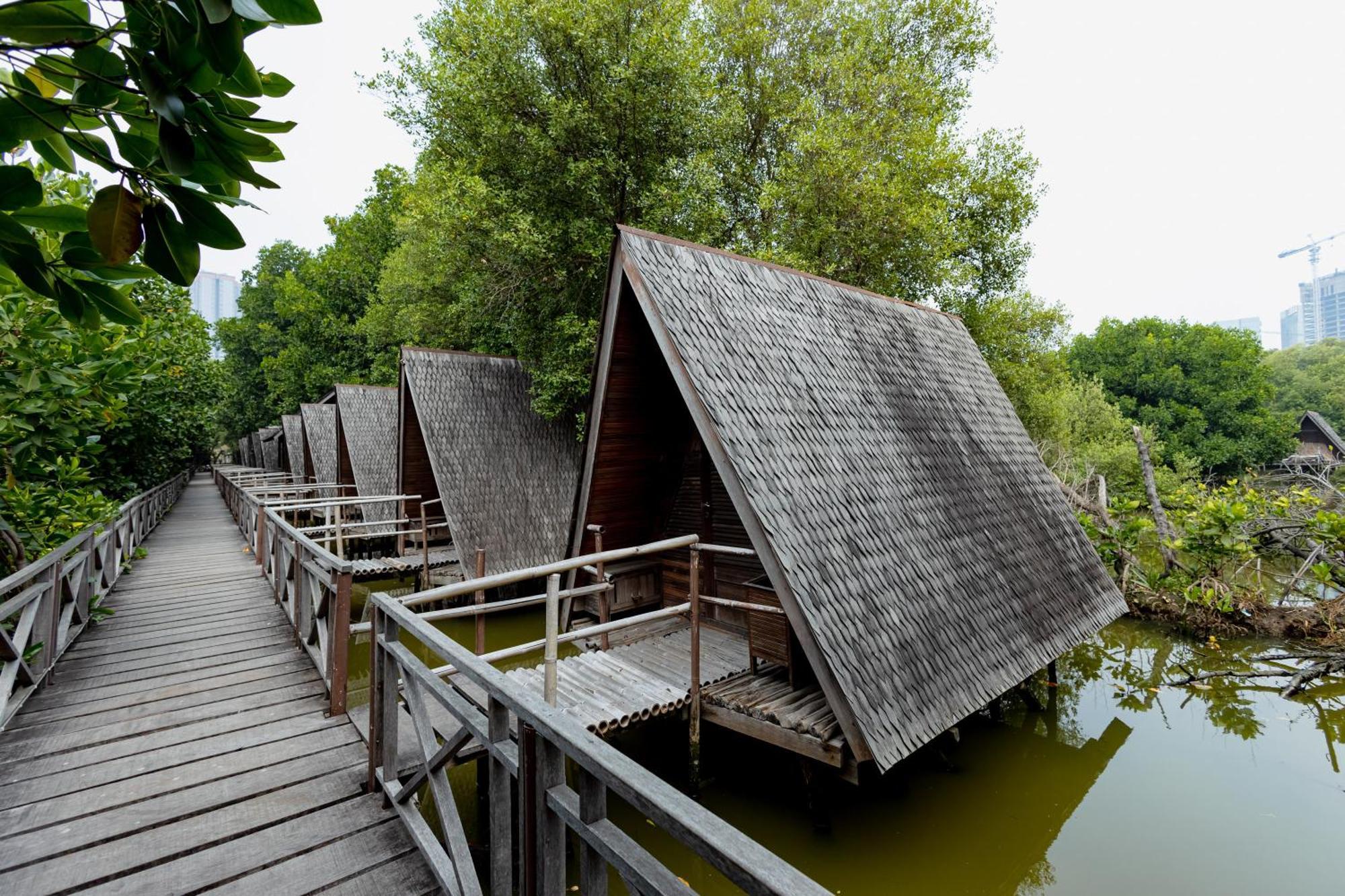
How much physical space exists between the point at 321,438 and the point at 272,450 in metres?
11.4

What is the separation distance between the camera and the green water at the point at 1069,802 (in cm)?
388

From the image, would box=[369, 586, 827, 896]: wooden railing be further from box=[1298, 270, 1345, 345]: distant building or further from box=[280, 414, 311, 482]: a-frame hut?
box=[1298, 270, 1345, 345]: distant building

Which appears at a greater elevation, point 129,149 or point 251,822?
point 129,149

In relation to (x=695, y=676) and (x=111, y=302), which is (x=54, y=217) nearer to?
(x=111, y=302)

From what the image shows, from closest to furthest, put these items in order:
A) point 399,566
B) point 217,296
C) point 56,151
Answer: point 56,151 < point 399,566 < point 217,296

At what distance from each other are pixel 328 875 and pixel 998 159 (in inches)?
600

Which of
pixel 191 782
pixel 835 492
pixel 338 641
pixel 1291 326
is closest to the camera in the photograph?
pixel 191 782

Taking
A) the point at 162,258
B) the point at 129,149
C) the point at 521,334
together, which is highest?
the point at 521,334

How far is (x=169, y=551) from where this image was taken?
9898 millimetres

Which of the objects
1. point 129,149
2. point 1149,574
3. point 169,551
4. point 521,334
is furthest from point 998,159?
point 169,551

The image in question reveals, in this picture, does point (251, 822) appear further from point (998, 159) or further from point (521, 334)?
point (998, 159)

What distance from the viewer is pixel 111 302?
1275 millimetres

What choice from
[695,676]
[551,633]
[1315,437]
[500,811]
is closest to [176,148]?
[500,811]

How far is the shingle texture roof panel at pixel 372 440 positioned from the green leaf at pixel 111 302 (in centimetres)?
1101
